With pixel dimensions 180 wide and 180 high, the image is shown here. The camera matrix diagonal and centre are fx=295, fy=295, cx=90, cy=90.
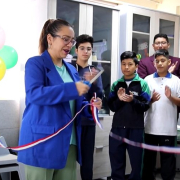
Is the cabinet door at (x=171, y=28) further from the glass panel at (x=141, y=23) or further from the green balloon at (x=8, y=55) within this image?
the green balloon at (x=8, y=55)

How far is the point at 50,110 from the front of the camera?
1.39 meters

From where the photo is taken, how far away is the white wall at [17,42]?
3057 mm

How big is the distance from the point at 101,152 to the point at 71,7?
165 cm

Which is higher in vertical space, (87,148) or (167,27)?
(167,27)

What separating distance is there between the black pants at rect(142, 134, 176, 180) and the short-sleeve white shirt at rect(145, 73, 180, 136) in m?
0.06

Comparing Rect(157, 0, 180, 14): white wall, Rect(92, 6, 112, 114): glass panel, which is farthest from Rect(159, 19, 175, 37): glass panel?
Rect(92, 6, 112, 114): glass panel

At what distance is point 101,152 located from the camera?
332 cm

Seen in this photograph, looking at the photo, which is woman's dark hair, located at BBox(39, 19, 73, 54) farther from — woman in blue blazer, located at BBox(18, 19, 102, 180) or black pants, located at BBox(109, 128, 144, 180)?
black pants, located at BBox(109, 128, 144, 180)

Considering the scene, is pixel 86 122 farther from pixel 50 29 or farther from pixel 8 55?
pixel 50 29

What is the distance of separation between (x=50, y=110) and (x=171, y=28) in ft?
10.4

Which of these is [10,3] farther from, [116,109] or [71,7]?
[116,109]

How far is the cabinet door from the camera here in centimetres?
402

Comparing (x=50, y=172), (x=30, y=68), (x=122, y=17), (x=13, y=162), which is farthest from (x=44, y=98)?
(x=122, y=17)

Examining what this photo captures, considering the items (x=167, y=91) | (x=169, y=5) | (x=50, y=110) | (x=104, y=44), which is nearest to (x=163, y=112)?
(x=167, y=91)
